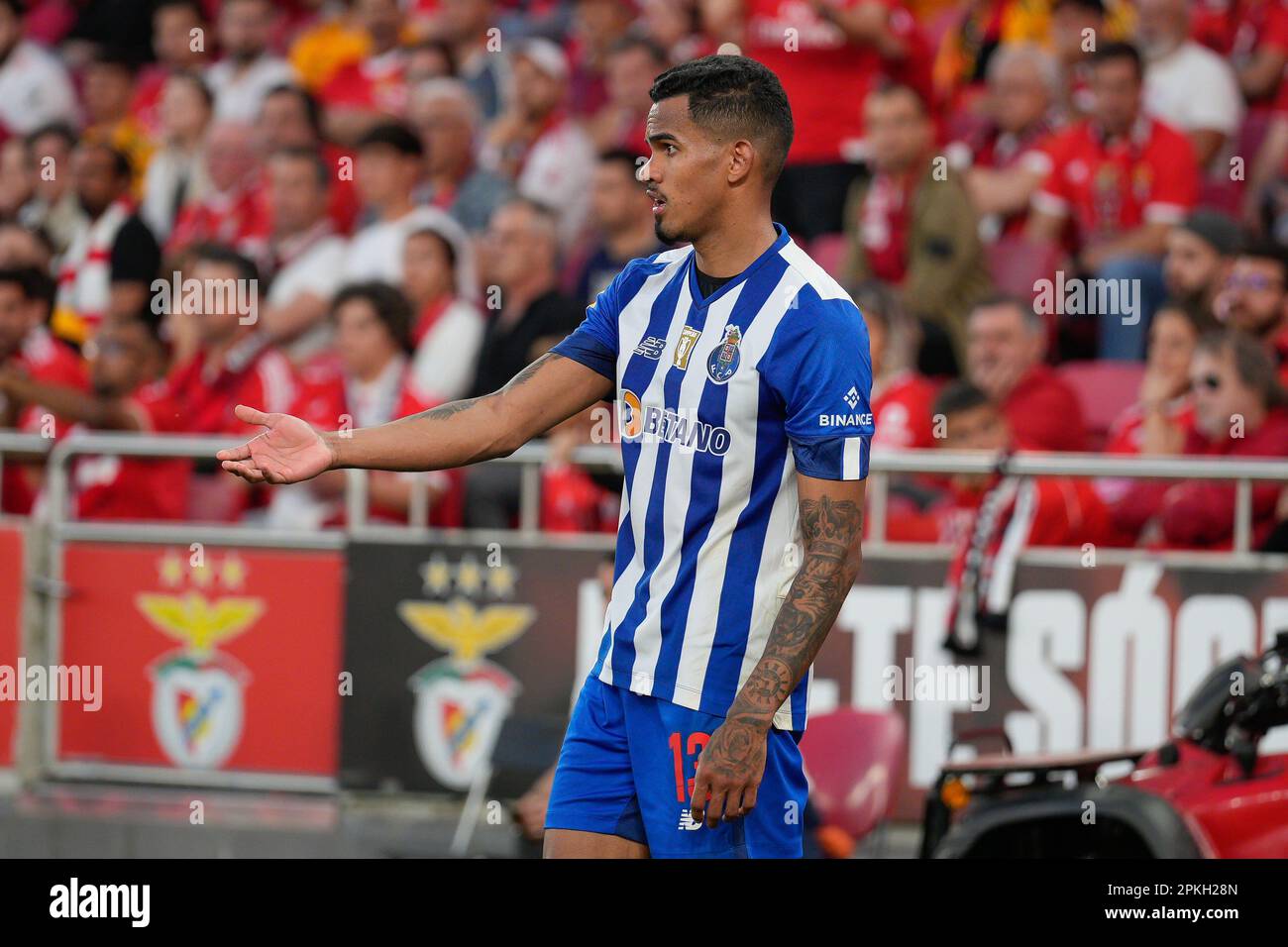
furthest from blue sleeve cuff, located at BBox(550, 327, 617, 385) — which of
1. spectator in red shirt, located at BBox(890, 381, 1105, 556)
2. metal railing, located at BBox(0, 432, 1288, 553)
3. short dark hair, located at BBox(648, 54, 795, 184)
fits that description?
spectator in red shirt, located at BBox(890, 381, 1105, 556)

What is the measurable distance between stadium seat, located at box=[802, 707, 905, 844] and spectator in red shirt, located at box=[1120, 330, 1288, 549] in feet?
5.58

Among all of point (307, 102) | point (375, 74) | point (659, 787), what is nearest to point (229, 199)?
point (307, 102)

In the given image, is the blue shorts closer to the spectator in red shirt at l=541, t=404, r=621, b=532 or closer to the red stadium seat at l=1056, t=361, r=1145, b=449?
the spectator in red shirt at l=541, t=404, r=621, b=532

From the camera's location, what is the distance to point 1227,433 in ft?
25.5

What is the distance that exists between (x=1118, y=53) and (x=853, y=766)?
4.79 meters

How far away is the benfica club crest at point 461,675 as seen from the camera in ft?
26.8

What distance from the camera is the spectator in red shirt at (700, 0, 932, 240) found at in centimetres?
1024

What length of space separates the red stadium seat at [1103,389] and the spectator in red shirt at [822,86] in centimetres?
179

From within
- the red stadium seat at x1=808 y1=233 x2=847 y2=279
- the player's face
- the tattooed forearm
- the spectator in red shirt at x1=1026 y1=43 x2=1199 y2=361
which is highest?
the spectator in red shirt at x1=1026 y1=43 x2=1199 y2=361

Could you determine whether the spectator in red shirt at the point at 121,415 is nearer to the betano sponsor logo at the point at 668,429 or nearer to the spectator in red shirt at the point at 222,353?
the spectator in red shirt at the point at 222,353

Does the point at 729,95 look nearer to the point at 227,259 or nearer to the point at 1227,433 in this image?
the point at 1227,433

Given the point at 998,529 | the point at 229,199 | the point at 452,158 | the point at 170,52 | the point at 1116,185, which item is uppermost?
the point at 170,52

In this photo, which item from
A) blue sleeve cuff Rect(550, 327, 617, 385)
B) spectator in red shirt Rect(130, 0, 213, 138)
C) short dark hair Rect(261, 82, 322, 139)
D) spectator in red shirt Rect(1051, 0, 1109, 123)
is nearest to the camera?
blue sleeve cuff Rect(550, 327, 617, 385)

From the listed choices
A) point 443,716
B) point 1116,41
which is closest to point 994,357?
point 1116,41
